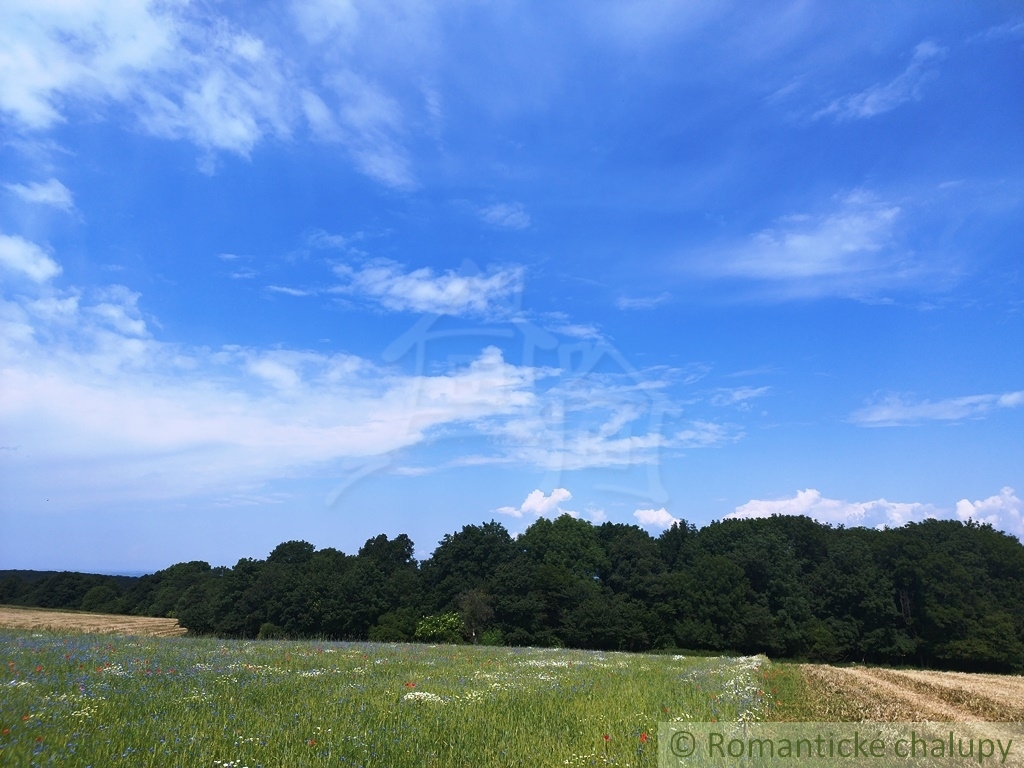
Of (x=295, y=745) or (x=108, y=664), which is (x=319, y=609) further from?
(x=295, y=745)

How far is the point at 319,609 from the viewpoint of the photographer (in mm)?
73062

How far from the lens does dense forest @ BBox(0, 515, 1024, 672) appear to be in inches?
2442

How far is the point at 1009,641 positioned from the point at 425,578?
66.0m
